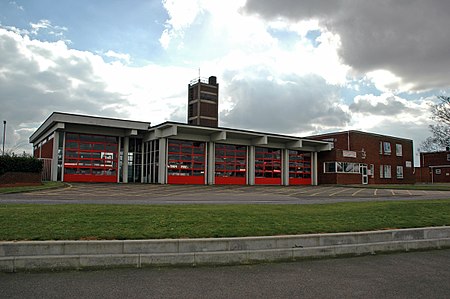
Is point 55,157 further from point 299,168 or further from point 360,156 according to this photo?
point 360,156

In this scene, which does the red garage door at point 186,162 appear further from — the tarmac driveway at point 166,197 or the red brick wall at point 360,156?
the red brick wall at point 360,156

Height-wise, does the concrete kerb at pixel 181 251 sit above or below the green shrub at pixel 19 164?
below

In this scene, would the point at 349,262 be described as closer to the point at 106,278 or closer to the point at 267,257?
the point at 267,257

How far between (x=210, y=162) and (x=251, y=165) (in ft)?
16.9

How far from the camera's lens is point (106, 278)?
19.2 ft

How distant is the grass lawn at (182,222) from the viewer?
7406 mm

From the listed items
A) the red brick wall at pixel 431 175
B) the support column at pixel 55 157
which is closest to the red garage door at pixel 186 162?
the support column at pixel 55 157

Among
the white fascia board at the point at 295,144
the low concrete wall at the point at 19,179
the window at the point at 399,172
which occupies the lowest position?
the low concrete wall at the point at 19,179

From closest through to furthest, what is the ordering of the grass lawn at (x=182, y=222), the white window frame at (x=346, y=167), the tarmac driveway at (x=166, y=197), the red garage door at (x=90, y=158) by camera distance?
1. the grass lawn at (x=182, y=222)
2. the tarmac driveway at (x=166, y=197)
3. the red garage door at (x=90, y=158)
4. the white window frame at (x=346, y=167)

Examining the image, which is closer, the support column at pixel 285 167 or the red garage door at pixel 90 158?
the red garage door at pixel 90 158

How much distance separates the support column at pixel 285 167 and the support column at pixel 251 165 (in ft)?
14.5

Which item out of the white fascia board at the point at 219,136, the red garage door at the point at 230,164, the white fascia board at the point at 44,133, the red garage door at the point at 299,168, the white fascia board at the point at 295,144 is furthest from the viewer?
the red garage door at the point at 299,168

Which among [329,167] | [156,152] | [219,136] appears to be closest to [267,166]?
[219,136]

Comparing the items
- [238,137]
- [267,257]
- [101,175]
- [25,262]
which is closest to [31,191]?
[101,175]
